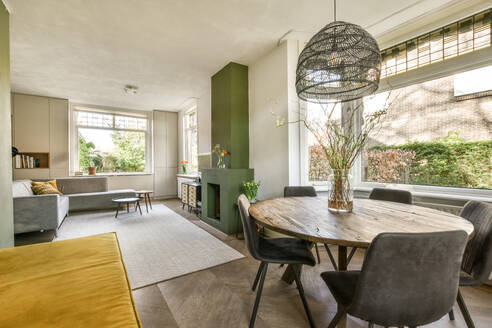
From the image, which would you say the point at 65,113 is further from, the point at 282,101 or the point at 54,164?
the point at 282,101

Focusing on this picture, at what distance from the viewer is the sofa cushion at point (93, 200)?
4789mm

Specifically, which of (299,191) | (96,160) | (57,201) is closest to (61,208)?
(57,201)

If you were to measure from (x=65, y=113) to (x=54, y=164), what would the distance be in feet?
4.48

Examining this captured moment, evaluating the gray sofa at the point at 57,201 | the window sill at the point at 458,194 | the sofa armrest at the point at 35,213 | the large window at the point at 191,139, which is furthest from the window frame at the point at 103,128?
the window sill at the point at 458,194

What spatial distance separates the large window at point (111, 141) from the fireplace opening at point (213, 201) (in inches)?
149

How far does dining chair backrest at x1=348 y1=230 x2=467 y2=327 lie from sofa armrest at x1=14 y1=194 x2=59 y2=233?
434 centimetres

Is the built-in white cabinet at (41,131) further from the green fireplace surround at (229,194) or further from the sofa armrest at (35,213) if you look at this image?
the green fireplace surround at (229,194)

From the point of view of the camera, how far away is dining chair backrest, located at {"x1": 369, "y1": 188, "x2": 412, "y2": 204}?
205cm

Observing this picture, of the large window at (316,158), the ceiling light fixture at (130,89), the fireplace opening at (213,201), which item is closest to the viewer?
the large window at (316,158)

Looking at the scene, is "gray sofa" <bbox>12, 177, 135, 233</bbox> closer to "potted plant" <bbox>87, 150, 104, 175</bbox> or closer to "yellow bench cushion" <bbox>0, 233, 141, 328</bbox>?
"potted plant" <bbox>87, 150, 104, 175</bbox>

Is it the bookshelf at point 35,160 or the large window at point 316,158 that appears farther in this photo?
the bookshelf at point 35,160

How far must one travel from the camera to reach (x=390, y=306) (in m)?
0.87

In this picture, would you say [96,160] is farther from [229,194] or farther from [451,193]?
[451,193]

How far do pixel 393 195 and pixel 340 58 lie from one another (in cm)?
150
